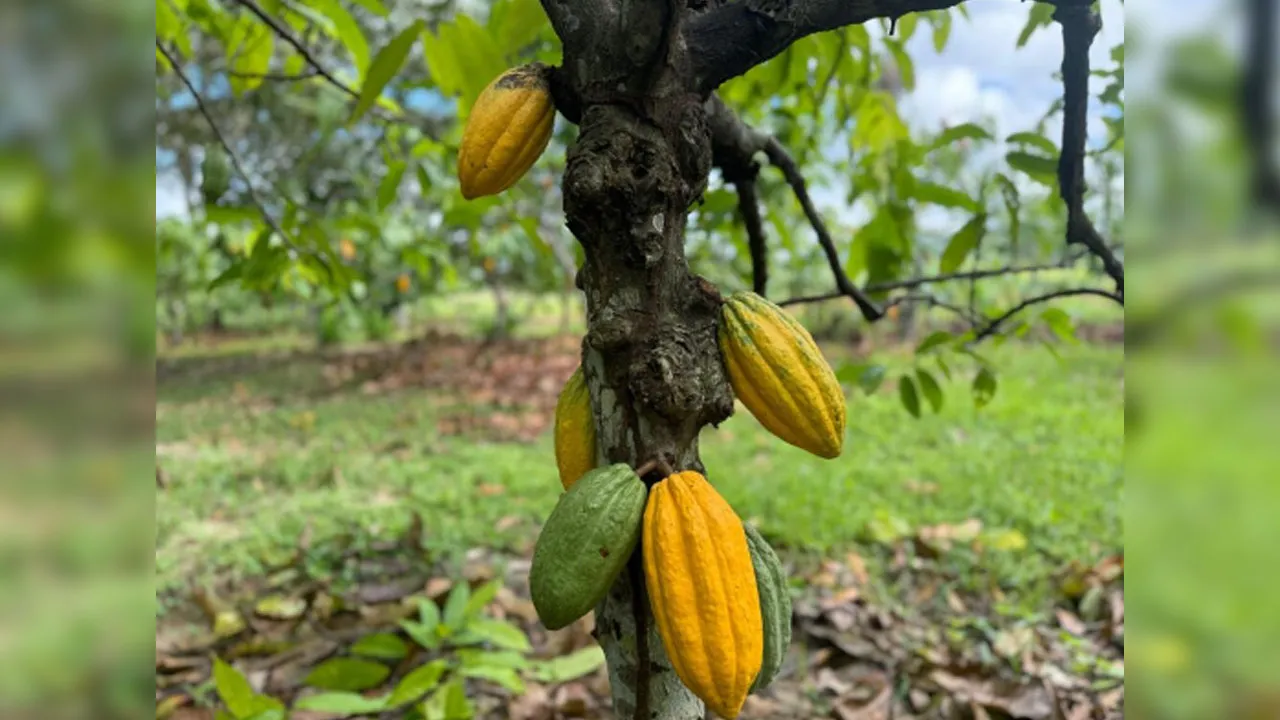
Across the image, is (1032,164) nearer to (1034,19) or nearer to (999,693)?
(1034,19)

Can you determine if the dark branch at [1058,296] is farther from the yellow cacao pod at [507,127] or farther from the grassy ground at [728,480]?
the yellow cacao pod at [507,127]

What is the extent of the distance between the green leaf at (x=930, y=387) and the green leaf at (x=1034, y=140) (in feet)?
1.72

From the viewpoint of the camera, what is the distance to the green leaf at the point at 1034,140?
4.70ft

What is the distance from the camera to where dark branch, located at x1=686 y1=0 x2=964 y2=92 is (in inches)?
32.5

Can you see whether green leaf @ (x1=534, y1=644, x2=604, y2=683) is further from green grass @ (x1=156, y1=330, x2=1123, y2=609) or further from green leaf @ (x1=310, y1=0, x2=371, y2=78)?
→ green leaf @ (x1=310, y1=0, x2=371, y2=78)

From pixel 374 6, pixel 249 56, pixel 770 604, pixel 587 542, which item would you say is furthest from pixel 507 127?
pixel 249 56

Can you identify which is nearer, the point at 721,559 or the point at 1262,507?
the point at 1262,507

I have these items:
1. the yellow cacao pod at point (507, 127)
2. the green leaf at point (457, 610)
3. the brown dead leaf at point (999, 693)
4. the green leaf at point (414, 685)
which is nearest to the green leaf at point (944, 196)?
the yellow cacao pod at point (507, 127)

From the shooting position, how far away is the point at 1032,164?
55.5 inches

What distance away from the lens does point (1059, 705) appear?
2021 millimetres

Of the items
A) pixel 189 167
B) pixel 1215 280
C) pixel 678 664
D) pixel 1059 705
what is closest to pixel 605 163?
pixel 678 664

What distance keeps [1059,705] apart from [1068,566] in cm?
93

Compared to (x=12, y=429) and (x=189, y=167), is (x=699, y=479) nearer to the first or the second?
(x=12, y=429)

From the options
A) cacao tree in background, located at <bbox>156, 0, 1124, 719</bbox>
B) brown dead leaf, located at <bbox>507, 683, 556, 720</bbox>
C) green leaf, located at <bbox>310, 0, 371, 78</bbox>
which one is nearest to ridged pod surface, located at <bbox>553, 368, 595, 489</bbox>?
cacao tree in background, located at <bbox>156, 0, 1124, 719</bbox>
